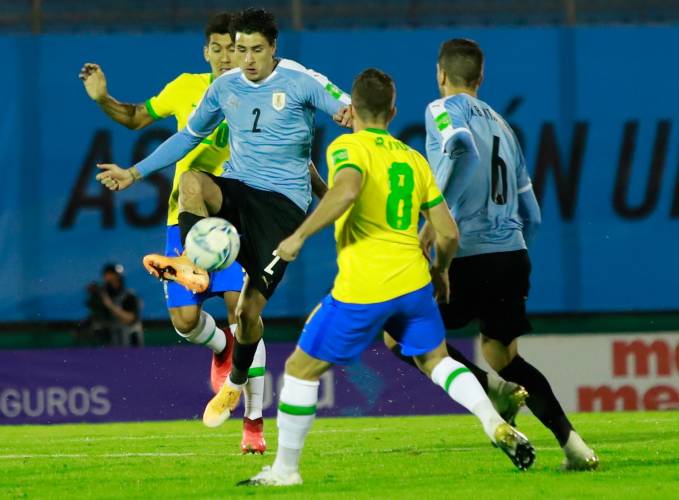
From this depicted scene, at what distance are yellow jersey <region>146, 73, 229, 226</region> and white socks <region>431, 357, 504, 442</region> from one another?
2874mm

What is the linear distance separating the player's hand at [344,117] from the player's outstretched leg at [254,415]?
1.56m

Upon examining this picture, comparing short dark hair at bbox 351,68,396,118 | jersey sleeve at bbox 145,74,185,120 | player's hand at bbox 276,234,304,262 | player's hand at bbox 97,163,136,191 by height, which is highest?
short dark hair at bbox 351,68,396,118

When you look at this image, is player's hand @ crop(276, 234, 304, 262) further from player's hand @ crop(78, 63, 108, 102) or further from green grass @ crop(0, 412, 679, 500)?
player's hand @ crop(78, 63, 108, 102)

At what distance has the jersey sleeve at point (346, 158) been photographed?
20.4ft

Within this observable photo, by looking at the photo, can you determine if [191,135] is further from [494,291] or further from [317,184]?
[494,291]

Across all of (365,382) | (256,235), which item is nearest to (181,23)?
(365,382)

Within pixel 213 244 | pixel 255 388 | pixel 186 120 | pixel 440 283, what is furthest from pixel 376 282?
pixel 186 120

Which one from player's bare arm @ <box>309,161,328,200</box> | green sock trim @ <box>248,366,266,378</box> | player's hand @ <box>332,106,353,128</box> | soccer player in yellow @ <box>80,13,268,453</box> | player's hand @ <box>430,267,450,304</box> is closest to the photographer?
player's hand @ <box>430,267,450,304</box>

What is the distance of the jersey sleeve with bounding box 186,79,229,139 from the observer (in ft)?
27.2

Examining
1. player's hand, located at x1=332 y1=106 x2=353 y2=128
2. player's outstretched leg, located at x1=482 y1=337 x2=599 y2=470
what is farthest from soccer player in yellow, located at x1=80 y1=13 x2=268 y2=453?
player's outstretched leg, located at x1=482 y1=337 x2=599 y2=470

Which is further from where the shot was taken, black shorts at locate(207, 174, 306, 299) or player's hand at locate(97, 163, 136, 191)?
black shorts at locate(207, 174, 306, 299)

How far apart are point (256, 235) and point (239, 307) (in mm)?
401

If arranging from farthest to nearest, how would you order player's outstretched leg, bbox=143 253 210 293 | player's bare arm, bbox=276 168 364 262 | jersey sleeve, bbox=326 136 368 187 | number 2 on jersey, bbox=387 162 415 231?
player's outstretched leg, bbox=143 253 210 293 < number 2 on jersey, bbox=387 162 415 231 < jersey sleeve, bbox=326 136 368 187 < player's bare arm, bbox=276 168 364 262

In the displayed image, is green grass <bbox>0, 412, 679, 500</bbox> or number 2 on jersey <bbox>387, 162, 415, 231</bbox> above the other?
number 2 on jersey <bbox>387, 162, 415, 231</bbox>
